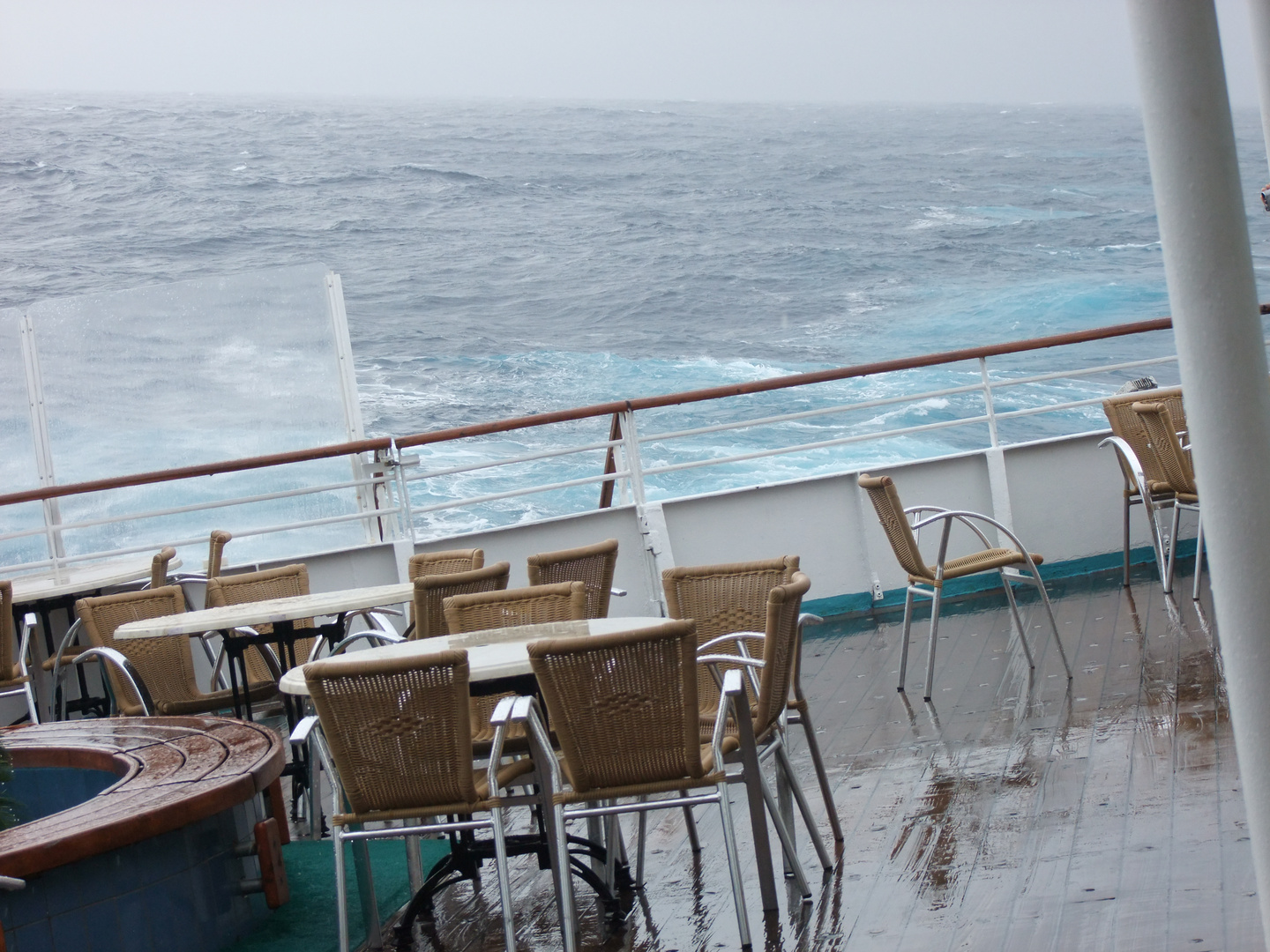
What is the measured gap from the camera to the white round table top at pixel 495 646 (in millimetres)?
2510

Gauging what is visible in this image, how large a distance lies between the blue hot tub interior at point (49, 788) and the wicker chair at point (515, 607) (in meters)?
0.93

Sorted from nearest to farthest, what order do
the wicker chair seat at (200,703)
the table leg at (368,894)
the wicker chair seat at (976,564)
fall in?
the table leg at (368,894), the wicker chair seat at (200,703), the wicker chair seat at (976,564)

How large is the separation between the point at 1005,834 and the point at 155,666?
2.50 metres

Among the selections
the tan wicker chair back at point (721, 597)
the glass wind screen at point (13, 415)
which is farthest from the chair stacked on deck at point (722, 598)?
the glass wind screen at point (13, 415)

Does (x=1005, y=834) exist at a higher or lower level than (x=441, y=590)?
lower

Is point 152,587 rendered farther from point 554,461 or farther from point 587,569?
point 554,461

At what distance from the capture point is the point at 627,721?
2.33 metres

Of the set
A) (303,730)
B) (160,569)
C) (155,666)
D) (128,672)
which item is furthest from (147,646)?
(303,730)

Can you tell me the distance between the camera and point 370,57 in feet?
93.6

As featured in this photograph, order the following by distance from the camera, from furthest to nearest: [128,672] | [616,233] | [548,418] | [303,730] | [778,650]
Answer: [616,233]
[548,418]
[128,672]
[778,650]
[303,730]

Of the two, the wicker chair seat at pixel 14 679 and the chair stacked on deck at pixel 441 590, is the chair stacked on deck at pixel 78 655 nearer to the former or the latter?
→ the wicker chair seat at pixel 14 679

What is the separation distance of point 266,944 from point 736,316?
69.7 ft

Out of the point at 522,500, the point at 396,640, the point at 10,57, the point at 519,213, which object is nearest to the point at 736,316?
the point at 519,213

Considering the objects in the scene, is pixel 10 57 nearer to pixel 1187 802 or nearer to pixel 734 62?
pixel 734 62
